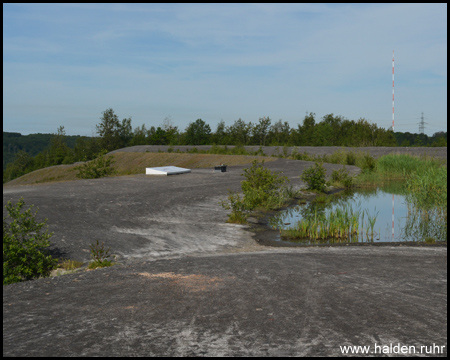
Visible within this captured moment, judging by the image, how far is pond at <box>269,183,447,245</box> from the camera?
11445mm

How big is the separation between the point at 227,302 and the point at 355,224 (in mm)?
7107

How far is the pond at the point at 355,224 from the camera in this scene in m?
11.4

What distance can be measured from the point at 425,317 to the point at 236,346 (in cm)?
213

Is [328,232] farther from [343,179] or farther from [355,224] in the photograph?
[343,179]

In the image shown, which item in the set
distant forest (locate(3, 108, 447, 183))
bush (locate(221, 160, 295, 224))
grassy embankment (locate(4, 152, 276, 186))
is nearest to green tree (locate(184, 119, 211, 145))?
distant forest (locate(3, 108, 447, 183))

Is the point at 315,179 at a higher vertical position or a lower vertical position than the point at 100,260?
higher

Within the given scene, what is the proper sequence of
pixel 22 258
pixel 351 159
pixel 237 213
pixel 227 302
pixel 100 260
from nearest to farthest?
pixel 227 302 < pixel 22 258 < pixel 100 260 < pixel 237 213 < pixel 351 159

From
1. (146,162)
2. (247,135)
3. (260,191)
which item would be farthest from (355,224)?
(247,135)

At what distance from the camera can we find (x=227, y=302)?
536 cm

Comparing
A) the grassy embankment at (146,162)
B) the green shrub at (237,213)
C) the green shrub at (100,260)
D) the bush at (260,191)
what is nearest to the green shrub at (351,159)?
the grassy embankment at (146,162)

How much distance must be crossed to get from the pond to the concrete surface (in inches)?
88.7

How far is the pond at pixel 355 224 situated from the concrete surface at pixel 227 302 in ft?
7.39

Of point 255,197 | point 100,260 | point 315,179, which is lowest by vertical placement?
point 100,260

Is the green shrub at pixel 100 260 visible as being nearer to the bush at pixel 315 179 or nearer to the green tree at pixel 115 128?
the bush at pixel 315 179
